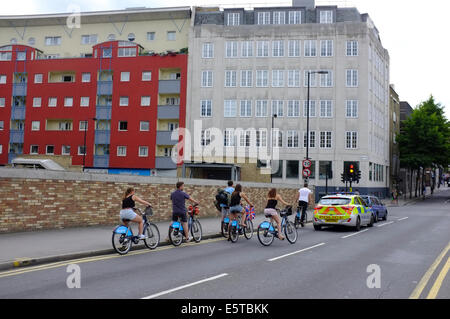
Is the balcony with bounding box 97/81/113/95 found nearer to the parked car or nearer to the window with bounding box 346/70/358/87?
the window with bounding box 346/70/358/87

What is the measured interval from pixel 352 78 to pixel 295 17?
9.81 meters

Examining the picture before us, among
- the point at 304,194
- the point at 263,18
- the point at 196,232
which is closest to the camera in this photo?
the point at 196,232

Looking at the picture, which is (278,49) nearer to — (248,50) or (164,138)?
(248,50)

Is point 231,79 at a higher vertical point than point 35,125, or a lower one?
higher

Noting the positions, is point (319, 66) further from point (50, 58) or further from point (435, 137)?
point (50, 58)

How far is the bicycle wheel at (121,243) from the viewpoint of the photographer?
1047cm

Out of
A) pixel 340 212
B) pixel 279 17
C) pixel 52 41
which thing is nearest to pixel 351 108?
pixel 279 17

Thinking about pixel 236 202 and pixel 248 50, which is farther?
pixel 248 50

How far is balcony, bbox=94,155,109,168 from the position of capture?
50.2m

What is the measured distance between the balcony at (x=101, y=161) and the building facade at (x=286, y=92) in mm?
10235

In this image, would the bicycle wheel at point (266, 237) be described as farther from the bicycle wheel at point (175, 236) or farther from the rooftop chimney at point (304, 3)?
the rooftop chimney at point (304, 3)

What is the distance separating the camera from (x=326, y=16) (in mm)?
49500

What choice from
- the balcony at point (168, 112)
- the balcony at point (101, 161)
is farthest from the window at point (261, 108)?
the balcony at point (101, 161)

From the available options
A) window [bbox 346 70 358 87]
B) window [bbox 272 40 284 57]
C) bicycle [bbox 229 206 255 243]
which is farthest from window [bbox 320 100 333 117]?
bicycle [bbox 229 206 255 243]
